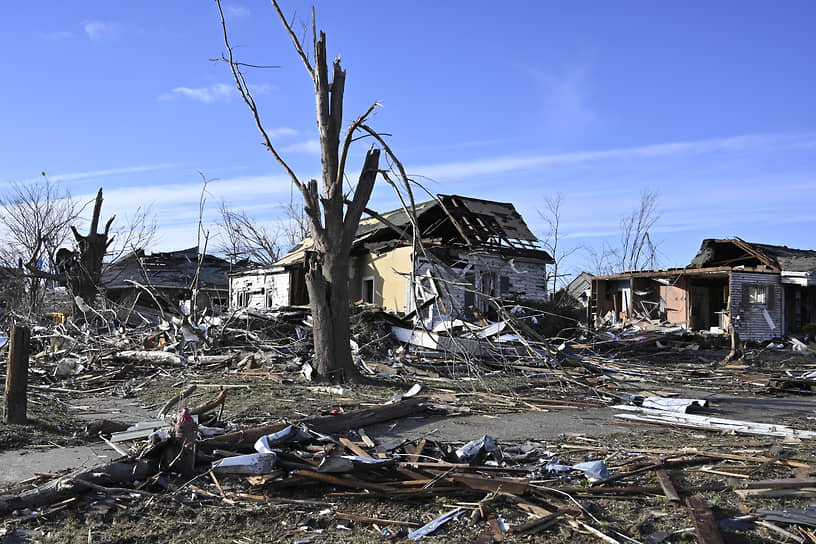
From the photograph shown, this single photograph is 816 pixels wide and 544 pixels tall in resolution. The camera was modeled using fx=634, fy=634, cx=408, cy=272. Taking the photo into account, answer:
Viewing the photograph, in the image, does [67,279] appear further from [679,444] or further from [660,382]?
[679,444]

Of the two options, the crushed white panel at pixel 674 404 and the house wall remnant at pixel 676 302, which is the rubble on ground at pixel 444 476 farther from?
the house wall remnant at pixel 676 302

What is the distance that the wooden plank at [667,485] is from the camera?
→ 4.73 metres

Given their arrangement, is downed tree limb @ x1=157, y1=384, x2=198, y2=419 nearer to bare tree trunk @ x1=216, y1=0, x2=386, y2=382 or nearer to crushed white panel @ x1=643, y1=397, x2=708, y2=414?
bare tree trunk @ x1=216, y1=0, x2=386, y2=382

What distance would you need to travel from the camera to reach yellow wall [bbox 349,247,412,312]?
72.3 feet

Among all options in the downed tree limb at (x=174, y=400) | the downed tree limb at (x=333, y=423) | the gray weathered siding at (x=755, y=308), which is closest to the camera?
the downed tree limb at (x=333, y=423)

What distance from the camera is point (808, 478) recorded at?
5074mm

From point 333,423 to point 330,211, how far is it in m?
5.60

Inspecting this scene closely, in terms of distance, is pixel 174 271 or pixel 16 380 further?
pixel 174 271

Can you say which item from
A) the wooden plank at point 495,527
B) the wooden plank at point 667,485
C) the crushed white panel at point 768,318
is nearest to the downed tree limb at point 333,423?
the wooden plank at point 495,527

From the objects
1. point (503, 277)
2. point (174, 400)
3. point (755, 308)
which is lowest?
point (174, 400)

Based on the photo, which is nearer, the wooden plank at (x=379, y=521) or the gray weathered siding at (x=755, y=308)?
the wooden plank at (x=379, y=521)

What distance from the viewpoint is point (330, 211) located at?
11703 mm

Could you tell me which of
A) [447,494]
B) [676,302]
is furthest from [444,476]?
[676,302]

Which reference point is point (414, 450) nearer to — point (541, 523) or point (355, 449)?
point (355, 449)
